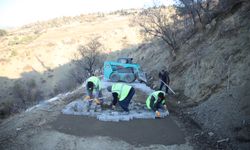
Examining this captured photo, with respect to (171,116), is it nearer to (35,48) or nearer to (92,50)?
(92,50)

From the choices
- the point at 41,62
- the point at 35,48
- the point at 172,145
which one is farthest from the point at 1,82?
the point at 172,145

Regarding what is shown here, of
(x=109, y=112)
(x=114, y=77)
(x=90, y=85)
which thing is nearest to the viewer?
(x=109, y=112)

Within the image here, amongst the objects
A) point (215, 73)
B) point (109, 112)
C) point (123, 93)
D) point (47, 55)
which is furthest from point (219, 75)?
point (47, 55)

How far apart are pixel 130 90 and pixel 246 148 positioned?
209 inches

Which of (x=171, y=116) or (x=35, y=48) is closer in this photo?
(x=171, y=116)

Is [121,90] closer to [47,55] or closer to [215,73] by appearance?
[215,73]

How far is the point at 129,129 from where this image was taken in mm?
10438

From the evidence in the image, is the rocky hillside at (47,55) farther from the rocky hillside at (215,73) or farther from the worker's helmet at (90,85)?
the worker's helmet at (90,85)

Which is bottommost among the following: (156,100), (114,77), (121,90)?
(114,77)

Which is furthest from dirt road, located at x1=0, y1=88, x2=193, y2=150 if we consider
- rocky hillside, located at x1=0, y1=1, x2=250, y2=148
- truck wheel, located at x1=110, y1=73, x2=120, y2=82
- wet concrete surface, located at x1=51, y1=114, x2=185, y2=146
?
truck wheel, located at x1=110, y1=73, x2=120, y2=82

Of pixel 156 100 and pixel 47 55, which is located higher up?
pixel 156 100

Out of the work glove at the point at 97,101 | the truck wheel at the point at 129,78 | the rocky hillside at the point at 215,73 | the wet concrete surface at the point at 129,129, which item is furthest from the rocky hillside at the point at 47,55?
the wet concrete surface at the point at 129,129

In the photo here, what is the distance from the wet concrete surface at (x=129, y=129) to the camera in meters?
9.66

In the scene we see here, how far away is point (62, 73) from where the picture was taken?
42.5 meters
